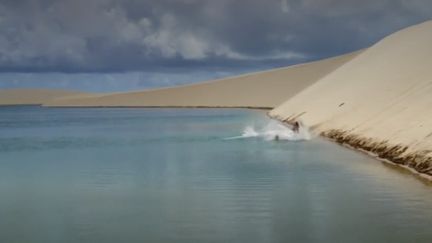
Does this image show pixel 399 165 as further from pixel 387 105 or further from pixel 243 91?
pixel 243 91

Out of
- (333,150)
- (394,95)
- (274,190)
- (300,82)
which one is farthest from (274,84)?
(274,190)

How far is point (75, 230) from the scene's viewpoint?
12914 millimetres

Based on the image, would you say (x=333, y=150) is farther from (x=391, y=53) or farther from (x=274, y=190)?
(x=391, y=53)

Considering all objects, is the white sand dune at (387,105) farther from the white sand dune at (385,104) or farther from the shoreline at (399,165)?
the shoreline at (399,165)

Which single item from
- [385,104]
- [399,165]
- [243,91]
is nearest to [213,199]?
[399,165]

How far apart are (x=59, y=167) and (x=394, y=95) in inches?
816

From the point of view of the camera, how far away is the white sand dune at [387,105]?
2442cm

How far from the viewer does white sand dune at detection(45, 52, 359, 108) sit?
136750 mm

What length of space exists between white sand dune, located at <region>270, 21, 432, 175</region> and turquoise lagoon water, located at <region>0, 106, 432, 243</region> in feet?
3.84

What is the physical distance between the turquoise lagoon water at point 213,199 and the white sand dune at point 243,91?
102 m

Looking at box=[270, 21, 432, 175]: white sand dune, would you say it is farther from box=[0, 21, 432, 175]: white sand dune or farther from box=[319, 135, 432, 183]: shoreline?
box=[319, 135, 432, 183]: shoreline

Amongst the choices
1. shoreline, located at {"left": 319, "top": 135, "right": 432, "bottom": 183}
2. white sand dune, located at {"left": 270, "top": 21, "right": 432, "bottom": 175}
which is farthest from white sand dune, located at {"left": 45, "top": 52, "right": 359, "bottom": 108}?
shoreline, located at {"left": 319, "top": 135, "right": 432, "bottom": 183}

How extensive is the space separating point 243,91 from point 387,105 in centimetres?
10953

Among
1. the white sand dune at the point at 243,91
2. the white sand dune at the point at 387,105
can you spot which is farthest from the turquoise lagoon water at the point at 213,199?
the white sand dune at the point at 243,91
